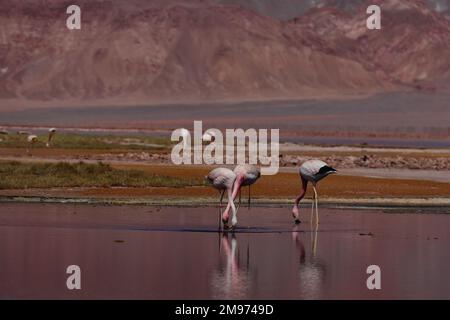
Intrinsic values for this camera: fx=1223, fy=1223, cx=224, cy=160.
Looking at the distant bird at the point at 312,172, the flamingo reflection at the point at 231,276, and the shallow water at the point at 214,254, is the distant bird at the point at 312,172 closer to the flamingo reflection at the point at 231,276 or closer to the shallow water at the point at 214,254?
the shallow water at the point at 214,254

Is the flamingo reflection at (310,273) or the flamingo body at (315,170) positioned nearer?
the flamingo reflection at (310,273)

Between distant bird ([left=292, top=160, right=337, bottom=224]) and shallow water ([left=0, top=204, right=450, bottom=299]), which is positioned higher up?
distant bird ([left=292, top=160, right=337, bottom=224])

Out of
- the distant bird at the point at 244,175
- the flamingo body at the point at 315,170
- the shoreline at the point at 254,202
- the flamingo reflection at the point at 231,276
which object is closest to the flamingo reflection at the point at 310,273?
the flamingo reflection at the point at 231,276

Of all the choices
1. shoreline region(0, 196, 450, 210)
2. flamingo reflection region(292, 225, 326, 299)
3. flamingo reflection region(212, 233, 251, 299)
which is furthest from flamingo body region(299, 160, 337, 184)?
flamingo reflection region(212, 233, 251, 299)

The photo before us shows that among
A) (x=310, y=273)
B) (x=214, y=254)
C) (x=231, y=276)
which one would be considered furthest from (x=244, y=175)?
(x=231, y=276)

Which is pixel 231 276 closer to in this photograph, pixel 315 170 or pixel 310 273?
pixel 310 273

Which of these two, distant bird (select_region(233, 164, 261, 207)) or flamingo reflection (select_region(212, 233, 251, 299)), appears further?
distant bird (select_region(233, 164, 261, 207))

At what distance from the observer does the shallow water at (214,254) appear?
17625 millimetres

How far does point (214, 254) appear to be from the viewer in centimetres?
2162

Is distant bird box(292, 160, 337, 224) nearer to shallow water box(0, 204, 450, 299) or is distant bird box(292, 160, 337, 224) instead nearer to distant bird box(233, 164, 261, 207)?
shallow water box(0, 204, 450, 299)

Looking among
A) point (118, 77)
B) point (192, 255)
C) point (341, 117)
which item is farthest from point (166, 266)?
point (118, 77)

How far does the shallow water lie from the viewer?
17.6 meters

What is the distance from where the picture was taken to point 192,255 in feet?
70.1
